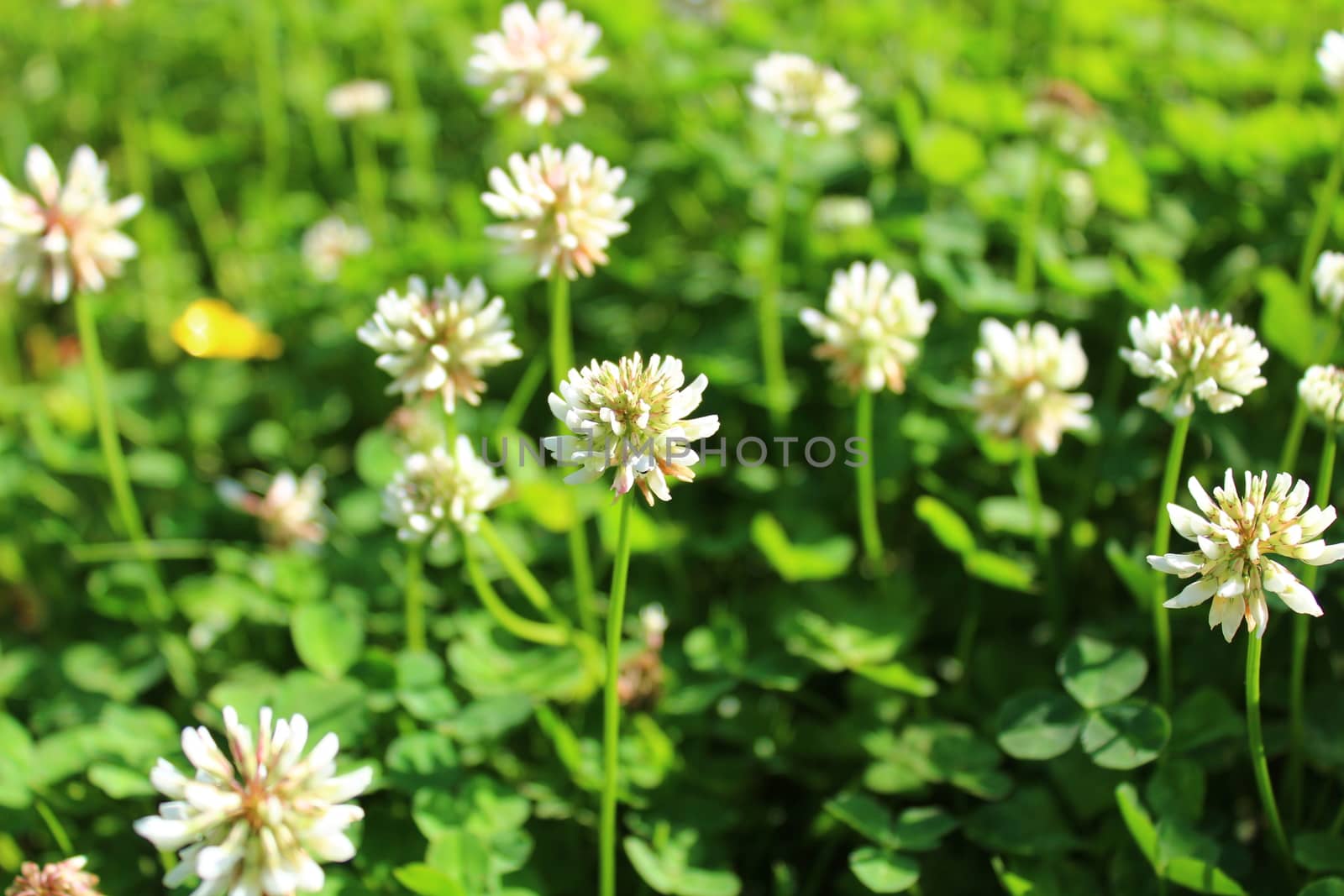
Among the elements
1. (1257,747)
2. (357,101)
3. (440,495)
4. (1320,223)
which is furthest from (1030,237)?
(357,101)

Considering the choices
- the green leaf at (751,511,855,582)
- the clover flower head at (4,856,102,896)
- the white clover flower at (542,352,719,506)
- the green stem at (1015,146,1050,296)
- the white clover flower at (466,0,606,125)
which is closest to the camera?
the white clover flower at (542,352,719,506)

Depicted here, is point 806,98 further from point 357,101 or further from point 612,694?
point 357,101

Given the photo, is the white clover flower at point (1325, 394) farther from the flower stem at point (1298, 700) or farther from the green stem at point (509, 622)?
the green stem at point (509, 622)

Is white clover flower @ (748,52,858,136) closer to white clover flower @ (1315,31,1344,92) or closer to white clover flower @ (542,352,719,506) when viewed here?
white clover flower @ (1315,31,1344,92)

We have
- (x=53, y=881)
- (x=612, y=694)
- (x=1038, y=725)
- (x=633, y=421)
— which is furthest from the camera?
(x=1038, y=725)

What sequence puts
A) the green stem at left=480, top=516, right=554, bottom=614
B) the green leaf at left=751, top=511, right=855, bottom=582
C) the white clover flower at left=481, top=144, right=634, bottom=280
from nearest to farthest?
the white clover flower at left=481, top=144, right=634, bottom=280 → the green stem at left=480, top=516, right=554, bottom=614 → the green leaf at left=751, top=511, right=855, bottom=582

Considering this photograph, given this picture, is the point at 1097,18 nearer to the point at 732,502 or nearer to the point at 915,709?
the point at 732,502

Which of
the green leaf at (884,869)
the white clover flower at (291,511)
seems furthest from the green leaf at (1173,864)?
the white clover flower at (291,511)

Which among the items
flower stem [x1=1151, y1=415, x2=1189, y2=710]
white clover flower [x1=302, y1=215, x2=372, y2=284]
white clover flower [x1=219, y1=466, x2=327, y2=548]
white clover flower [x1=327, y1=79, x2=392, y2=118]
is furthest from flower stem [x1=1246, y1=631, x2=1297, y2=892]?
white clover flower [x1=327, y1=79, x2=392, y2=118]
